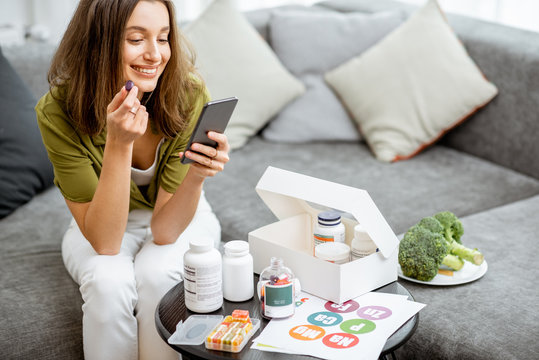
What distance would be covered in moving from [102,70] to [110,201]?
0.29 m

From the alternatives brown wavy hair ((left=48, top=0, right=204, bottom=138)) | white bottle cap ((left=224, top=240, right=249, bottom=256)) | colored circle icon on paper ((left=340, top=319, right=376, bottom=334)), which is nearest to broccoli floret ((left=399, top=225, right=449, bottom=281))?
colored circle icon on paper ((left=340, top=319, right=376, bottom=334))

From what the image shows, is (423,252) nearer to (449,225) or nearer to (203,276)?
(449,225)

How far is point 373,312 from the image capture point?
51.1 inches

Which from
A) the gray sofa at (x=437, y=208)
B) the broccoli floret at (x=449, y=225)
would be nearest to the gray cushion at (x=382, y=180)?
the gray sofa at (x=437, y=208)

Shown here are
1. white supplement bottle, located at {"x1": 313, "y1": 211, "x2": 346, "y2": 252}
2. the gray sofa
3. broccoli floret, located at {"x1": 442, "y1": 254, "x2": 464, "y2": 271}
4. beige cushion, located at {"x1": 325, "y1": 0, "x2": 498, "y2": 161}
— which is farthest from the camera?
beige cushion, located at {"x1": 325, "y1": 0, "x2": 498, "y2": 161}

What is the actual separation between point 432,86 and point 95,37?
1387 mm

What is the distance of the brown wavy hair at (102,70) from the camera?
1459 millimetres

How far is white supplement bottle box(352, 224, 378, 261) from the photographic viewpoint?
138 cm

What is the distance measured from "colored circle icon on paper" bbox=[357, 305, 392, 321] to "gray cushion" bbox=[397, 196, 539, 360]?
0.77 ft

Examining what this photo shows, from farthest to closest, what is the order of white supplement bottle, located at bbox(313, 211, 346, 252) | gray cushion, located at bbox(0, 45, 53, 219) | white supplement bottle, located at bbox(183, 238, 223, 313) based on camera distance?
1. gray cushion, located at bbox(0, 45, 53, 219)
2. white supplement bottle, located at bbox(313, 211, 346, 252)
3. white supplement bottle, located at bbox(183, 238, 223, 313)

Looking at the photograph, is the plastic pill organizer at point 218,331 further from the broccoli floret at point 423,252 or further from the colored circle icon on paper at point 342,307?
the broccoli floret at point 423,252

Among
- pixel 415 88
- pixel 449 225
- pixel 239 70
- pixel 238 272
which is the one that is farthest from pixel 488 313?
pixel 239 70

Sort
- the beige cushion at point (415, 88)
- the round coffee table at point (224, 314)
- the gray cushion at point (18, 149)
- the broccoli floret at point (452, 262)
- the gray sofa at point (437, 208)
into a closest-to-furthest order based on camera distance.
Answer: the round coffee table at point (224, 314)
the gray sofa at point (437, 208)
the broccoli floret at point (452, 262)
the gray cushion at point (18, 149)
the beige cushion at point (415, 88)

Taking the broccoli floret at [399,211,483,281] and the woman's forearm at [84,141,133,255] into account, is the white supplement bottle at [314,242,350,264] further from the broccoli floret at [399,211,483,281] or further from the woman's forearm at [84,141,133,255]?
the woman's forearm at [84,141,133,255]
